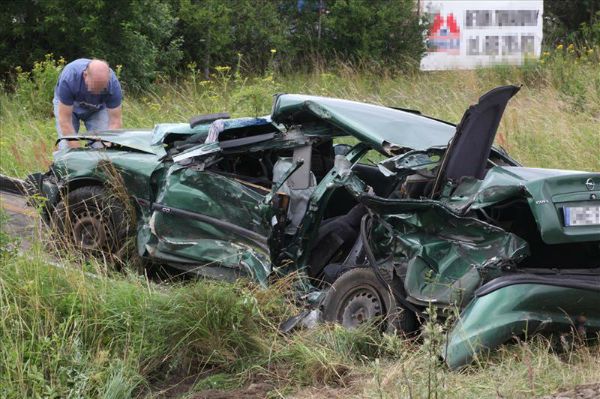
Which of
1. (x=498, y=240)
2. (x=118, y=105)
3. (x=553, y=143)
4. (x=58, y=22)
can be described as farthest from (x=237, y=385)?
(x=58, y=22)

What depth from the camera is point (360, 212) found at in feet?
20.6

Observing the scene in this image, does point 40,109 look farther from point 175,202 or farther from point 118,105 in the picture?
point 175,202

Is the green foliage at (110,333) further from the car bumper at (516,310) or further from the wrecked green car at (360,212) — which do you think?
the car bumper at (516,310)

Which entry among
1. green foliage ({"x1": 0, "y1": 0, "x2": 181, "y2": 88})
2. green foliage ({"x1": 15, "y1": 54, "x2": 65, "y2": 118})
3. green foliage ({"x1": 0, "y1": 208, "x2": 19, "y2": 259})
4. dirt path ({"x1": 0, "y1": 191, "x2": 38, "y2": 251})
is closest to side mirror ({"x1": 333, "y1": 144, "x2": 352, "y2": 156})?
dirt path ({"x1": 0, "y1": 191, "x2": 38, "y2": 251})

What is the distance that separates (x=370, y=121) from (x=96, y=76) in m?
3.88

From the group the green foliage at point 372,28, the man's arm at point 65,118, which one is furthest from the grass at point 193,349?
the green foliage at point 372,28

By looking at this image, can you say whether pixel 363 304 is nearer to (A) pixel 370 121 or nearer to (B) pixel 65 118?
(A) pixel 370 121

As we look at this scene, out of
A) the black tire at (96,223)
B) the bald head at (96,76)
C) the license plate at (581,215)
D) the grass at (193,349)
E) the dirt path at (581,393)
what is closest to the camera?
the dirt path at (581,393)

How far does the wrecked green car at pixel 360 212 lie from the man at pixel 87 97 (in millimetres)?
1683

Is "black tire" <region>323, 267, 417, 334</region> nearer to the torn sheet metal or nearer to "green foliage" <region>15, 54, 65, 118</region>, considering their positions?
the torn sheet metal

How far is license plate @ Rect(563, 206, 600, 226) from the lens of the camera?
4824 mm

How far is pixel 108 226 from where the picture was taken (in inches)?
274

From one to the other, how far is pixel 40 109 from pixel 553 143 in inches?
324

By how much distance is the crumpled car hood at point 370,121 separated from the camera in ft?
19.5
